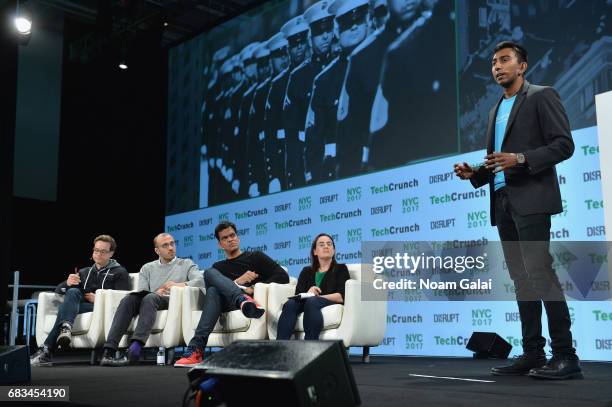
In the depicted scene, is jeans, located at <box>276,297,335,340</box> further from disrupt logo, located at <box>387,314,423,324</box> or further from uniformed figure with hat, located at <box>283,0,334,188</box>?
uniformed figure with hat, located at <box>283,0,334,188</box>

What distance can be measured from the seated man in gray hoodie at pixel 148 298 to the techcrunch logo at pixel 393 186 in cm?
180

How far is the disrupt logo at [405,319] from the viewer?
207 inches

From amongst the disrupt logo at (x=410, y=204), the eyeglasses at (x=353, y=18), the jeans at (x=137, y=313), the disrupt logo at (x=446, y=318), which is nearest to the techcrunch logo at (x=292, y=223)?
the disrupt logo at (x=410, y=204)

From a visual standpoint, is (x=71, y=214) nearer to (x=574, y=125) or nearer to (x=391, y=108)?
(x=391, y=108)

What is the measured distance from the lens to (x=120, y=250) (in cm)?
844

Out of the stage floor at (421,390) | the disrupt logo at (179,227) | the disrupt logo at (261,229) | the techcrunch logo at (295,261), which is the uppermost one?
the disrupt logo at (179,227)

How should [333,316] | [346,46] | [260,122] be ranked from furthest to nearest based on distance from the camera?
[260,122] → [346,46] → [333,316]

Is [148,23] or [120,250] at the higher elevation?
[148,23]

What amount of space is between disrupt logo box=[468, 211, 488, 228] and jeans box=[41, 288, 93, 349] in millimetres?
2903

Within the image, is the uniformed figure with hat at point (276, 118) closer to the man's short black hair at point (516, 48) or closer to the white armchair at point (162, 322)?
the white armchair at point (162, 322)

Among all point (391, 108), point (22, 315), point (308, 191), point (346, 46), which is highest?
point (346, 46)

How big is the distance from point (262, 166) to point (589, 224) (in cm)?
339

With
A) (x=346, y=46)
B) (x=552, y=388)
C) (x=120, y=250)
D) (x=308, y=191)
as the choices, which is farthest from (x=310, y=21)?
(x=552, y=388)

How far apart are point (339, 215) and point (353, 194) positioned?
24cm
